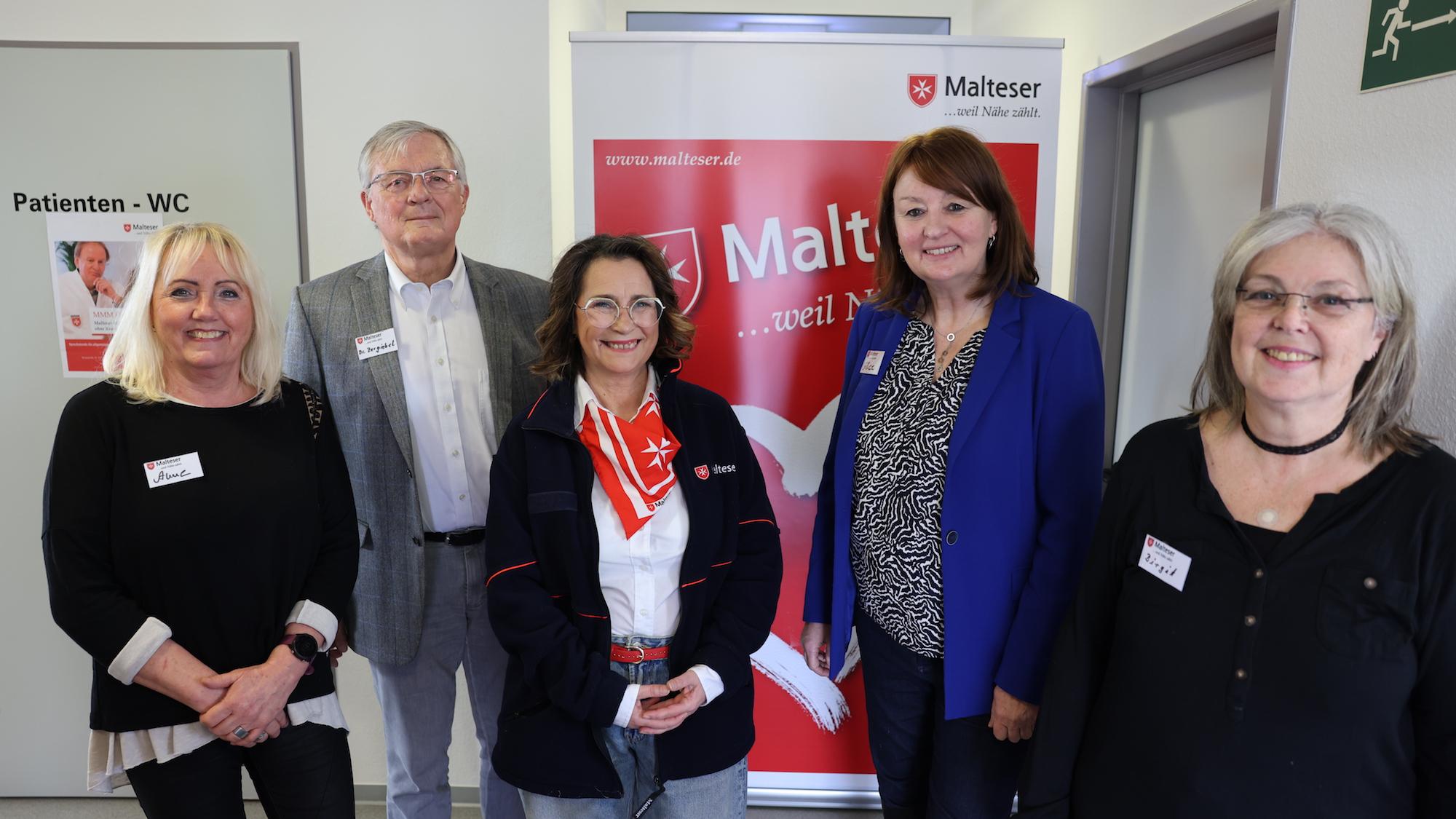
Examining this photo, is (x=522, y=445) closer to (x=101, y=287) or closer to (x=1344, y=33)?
(x=1344, y=33)

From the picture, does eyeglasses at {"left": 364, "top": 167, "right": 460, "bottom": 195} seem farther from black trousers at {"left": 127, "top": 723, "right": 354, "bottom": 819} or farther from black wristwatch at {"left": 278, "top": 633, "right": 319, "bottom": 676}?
black trousers at {"left": 127, "top": 723, "right": 354, "bottom": 819}

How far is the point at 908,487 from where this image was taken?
1.70 meters

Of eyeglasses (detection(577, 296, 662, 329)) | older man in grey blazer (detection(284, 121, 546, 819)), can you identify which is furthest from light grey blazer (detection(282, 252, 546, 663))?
eyeglasses (detection(577, 296, 662, 329))

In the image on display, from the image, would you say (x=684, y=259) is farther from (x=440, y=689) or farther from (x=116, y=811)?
(x=116, y=811)

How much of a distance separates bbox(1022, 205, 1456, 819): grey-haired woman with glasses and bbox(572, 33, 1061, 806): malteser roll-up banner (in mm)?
1340

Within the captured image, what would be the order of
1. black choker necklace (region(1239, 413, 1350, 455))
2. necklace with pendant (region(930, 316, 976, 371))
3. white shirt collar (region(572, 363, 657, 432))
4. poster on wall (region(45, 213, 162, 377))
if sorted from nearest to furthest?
black choker necklace (region(1239, 413, 1350, 455))
white shirt collar (region(572, 363, 657, 432))
necklace with pendant (region(930, 316, 976, 371))
poster on wall (region(45, 213, 162, 377))

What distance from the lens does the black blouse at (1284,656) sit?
105cm

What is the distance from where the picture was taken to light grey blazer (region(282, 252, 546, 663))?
1998 mm

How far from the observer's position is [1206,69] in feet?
8.04

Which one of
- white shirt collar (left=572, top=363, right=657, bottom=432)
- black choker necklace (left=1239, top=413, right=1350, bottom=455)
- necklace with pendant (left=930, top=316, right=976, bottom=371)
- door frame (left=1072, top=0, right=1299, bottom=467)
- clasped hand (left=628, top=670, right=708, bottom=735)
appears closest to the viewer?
black choker necklace (left=1239, top=413, right=1350, bottom=455)

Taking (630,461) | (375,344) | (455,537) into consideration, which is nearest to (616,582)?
(630,461)

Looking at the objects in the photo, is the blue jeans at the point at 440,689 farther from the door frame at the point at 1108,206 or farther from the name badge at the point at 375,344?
the door frame at the point at 1108,206

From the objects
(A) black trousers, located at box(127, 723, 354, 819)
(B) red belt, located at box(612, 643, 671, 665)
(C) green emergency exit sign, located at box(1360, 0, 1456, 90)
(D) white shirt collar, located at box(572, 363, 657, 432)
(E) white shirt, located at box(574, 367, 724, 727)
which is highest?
(C) green emergency exit sign, located at box(1360, 0, 1456, 90)

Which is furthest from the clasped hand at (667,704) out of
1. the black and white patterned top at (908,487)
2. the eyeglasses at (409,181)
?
the eyeglasses at (409,181)
